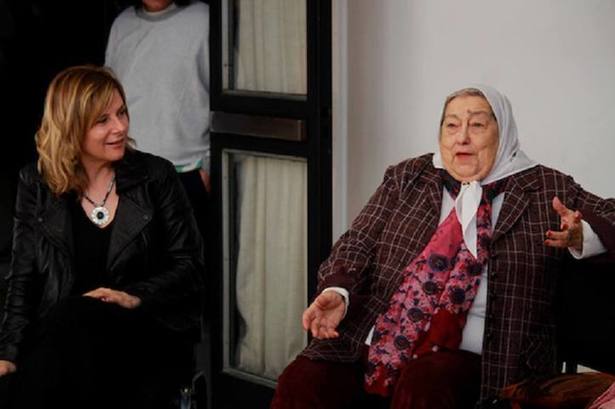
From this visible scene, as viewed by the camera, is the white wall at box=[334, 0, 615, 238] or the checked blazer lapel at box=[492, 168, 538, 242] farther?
the white wall at box=[334, 0, 615, 238]

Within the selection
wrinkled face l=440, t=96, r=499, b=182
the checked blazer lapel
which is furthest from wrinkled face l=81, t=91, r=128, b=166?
the checked blazer lapel

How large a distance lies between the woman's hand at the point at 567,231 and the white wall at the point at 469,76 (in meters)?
0.98

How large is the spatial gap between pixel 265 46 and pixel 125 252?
1228 millimetres

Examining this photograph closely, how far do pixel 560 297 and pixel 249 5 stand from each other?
6.14 feet

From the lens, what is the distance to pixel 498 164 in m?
3.80

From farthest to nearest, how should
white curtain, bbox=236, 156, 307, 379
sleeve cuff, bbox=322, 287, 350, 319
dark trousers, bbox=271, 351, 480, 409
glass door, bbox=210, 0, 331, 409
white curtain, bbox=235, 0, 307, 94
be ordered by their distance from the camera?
white curtain, bbox=236, 156, 307, 379, white curtain, bbox=235, 0, 307, 94, glass door, bbox=210, 0, 331, 409, sleeve cuff, bbox=322, 287, 350, 319, dark trousers, bbox=271, 351, 480, 409

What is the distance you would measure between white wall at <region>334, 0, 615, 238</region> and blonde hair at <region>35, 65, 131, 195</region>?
1103 millimetres

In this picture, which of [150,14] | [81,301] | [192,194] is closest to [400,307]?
[81,301]

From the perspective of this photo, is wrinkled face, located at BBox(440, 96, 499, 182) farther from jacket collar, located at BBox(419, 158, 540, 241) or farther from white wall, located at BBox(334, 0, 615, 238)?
white wall, located at BBox(334, 0, 615, 238)

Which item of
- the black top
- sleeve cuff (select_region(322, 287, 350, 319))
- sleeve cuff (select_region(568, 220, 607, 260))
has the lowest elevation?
sleeve cuff (select_region(322, 287, 350, 319))

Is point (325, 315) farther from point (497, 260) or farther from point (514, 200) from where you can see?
point (514, 200)

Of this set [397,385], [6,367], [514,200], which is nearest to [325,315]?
[397,385]

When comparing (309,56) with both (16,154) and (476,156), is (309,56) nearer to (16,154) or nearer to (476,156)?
(476,156)

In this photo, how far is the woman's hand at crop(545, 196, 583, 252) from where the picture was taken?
11.5 feet
